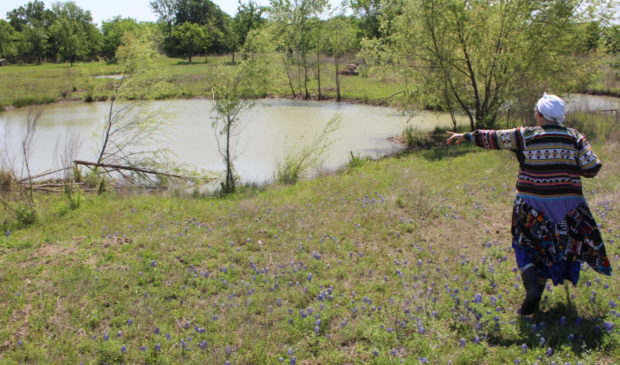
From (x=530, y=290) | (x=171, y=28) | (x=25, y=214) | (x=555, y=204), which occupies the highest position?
(x=171, y=28)

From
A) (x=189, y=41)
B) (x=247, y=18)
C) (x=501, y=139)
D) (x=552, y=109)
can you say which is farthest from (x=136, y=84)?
(x=189, y=41)

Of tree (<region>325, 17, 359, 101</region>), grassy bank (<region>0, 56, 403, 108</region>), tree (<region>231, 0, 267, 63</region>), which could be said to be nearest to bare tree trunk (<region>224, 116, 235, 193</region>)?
grassy bank (<region>0, 56, 403, 108</region>)

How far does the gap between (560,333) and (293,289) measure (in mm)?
2440

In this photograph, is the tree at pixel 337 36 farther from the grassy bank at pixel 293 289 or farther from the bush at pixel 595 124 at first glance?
the grassy bank at pixel 293 289

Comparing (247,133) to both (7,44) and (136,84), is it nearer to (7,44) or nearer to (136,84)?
(136,84)

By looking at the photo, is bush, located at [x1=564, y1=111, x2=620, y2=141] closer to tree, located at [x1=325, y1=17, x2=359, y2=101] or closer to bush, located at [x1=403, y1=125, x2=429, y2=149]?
bush, located at [x1=403, y1=125, x2=429, y2=149]

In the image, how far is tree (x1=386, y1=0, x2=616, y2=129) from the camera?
43.0ft

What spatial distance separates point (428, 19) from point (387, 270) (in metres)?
11.0

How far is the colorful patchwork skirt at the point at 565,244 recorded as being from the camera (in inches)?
145

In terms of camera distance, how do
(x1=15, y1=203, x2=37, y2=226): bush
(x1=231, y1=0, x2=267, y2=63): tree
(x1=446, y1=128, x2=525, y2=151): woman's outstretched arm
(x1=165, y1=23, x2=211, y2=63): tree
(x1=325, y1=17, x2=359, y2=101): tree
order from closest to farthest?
(x1=446, y1=128, x2=525, y2=151): woman's outstretched arm < (x1=15, y1=203, x2=37, y2=226): bush < (x1=325, y1=17, x2=359, y2=101): tree < (x1=231, y1=0, x2=267, y2=63): tree < (x1=165, y1=23, x2=211, y2=63): tree

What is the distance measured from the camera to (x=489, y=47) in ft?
44.7

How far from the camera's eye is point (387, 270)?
4938 millimetres

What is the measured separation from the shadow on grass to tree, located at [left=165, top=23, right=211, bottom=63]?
64.1 metres

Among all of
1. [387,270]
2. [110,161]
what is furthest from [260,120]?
[387,270]
